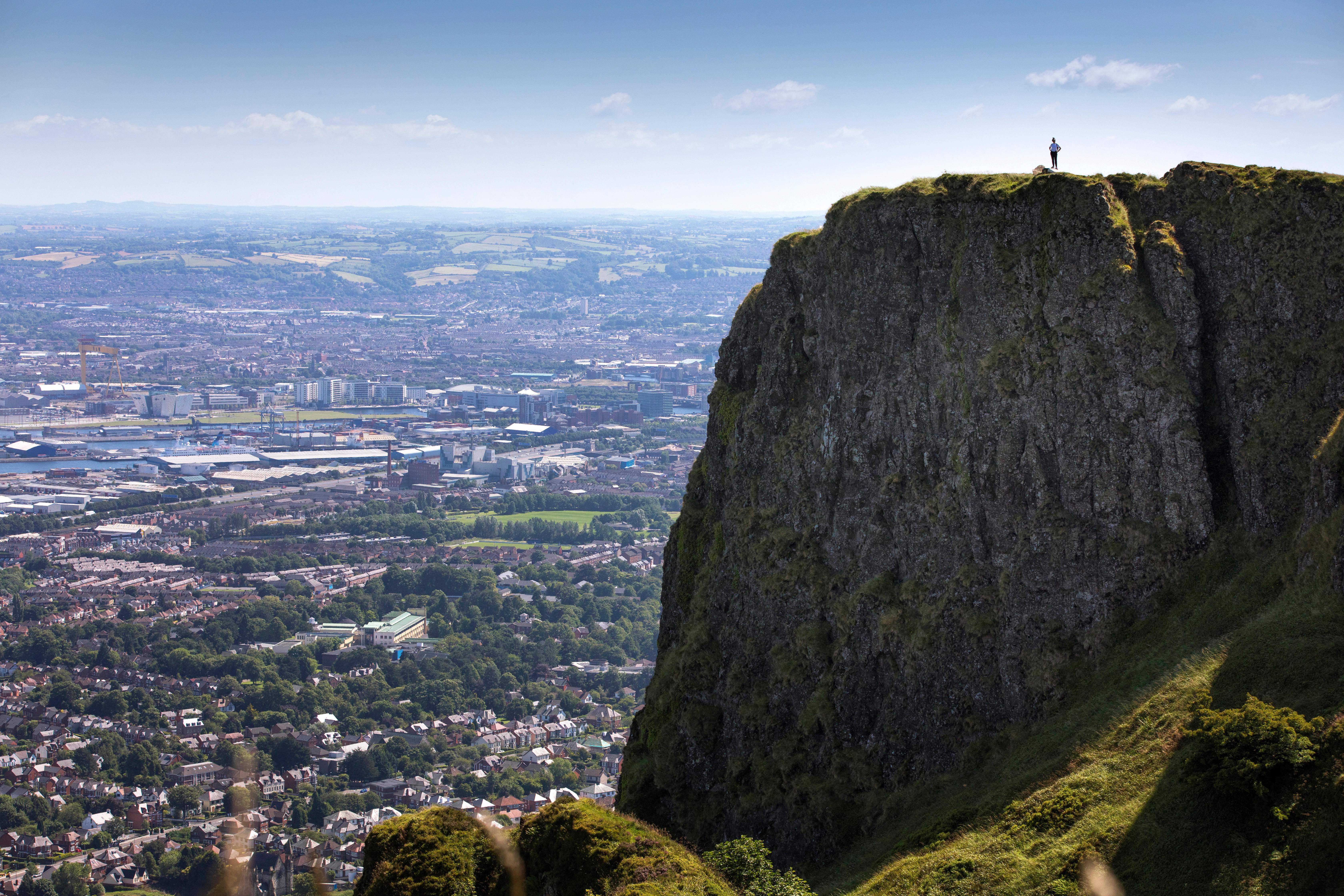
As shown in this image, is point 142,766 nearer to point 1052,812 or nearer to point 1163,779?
point 1052,812

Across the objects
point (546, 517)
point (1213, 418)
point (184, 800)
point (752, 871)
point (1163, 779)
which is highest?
point (1213, 418)

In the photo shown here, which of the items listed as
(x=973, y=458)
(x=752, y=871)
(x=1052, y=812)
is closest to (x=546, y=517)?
(x=973, y=458)

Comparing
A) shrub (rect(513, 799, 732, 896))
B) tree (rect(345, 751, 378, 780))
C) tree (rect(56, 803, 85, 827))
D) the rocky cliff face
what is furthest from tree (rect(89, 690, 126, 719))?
shrub (rect(513, 799, 732, 896))

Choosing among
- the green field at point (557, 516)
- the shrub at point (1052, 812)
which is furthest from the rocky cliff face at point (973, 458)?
the green field at point (557, 516)

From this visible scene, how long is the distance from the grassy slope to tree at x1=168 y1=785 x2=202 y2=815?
56616 millimetres

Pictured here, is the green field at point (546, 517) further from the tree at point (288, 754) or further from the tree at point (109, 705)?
the tree at point (288, 754)

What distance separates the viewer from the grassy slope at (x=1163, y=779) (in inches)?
822

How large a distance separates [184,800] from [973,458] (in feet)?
198

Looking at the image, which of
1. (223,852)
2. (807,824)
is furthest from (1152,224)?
(223,852)

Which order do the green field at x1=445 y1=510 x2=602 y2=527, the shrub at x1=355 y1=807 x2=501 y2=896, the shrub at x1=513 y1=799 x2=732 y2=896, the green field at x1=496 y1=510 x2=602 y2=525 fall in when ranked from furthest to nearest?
the green field at x1=445 y1=510 x2=602 y2=527
the green field at x1=496 y1=510 x2=602 y2=525
the shrub at x1=355 y1=807 x2=501 y2=896
the shrub at x1=513 y1=799 x2=732 y2=896

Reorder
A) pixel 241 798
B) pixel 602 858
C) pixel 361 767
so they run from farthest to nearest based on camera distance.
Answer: pixel 361 767 < pixel 602 858 < pixel 241 798

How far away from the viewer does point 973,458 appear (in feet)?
103

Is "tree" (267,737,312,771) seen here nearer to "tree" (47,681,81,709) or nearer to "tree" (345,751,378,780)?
"tree" (345,751,378,780)

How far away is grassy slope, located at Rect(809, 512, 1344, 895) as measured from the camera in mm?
20875
